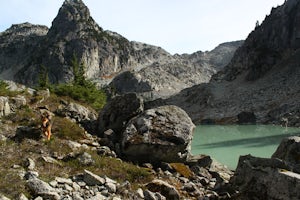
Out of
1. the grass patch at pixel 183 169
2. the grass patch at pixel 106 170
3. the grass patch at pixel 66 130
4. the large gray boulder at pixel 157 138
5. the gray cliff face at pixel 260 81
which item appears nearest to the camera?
the grass patch at pixel 106 170

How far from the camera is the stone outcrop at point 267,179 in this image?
1188 cm

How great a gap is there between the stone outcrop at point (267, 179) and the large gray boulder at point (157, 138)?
406cm

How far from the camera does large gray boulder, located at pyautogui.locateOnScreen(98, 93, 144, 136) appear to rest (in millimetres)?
21875

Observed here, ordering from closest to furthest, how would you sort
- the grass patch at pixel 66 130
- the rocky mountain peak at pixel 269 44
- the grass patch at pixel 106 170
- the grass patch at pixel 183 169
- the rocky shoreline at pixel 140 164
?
1. the rocky shoreline at pixel 140 164
2. the grass patch at pixel 106 170
3. the grass patch at pixel 183 169
4. the grass patch at pixel 66 130
5. the rocky mountain peak at pixel 269 44

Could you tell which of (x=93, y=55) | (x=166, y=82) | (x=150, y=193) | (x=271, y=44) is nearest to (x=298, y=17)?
(x=271, y=44)

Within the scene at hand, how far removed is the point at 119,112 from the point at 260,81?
10002 centimetres

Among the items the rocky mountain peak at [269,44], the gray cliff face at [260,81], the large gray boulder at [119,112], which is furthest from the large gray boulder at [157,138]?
→ the rocky mountain peak at [269,44]

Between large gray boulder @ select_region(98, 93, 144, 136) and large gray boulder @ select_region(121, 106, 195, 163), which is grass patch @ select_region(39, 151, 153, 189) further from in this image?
large gray boulder @ select_region(98, 93, 144, 136)

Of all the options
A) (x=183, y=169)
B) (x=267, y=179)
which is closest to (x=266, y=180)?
(x=267, y=179)

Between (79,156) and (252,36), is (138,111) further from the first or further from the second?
(252,36)

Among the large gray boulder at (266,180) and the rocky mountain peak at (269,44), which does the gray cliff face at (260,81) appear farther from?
the large gray boulder at (266,180)

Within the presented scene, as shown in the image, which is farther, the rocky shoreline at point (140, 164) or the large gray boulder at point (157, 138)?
the large gray boulder at point (157, 138)

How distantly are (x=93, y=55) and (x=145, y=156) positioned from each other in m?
179

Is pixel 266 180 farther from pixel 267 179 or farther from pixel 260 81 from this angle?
pixel 260 81
